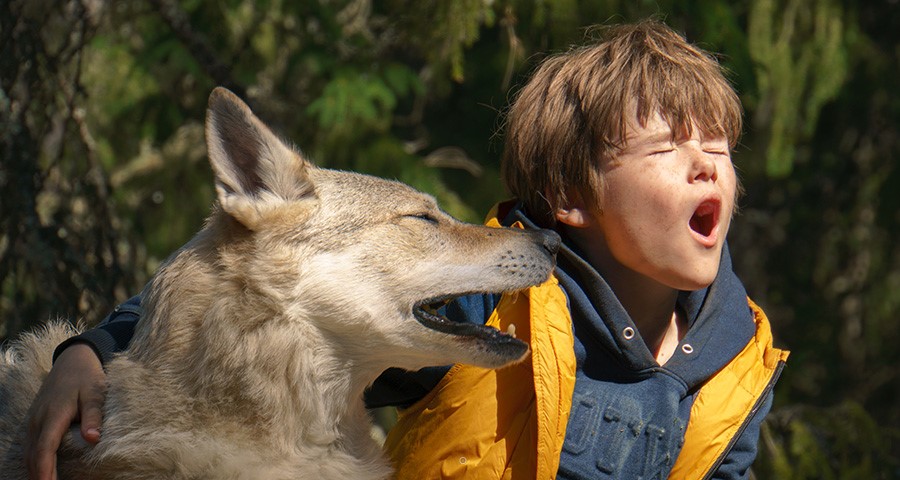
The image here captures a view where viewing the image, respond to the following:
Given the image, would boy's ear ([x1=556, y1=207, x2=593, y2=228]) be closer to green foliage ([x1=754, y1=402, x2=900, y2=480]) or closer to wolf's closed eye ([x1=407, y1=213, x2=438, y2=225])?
wolf's closed eye ([x1=407, y1=213, x2=438, y2=225])

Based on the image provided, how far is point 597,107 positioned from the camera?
2943mm

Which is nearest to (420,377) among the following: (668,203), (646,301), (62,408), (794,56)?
(646,301)

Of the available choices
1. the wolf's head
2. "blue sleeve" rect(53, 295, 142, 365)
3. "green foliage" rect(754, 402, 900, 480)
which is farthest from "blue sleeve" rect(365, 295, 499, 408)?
"green foliage" rect(754, 402, 900, 480)

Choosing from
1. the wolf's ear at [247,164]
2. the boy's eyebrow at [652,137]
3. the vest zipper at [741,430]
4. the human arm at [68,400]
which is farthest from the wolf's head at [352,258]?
the vest zipper at [741,430]

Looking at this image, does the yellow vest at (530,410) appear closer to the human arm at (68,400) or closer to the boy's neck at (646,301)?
the boy's neck at (646,301)

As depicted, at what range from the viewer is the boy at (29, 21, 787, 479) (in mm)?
2764

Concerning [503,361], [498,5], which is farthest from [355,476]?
[498,5]

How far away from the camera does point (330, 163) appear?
5.45 metres

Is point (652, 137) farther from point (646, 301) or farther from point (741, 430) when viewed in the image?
point (741, 430)

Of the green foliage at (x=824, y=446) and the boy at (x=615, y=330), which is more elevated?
the boy at (x=615, y=330)

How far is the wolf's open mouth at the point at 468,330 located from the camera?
271 centimetres

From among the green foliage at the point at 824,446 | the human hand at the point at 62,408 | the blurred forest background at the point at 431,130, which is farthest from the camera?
the green foliage at the point at 824,446

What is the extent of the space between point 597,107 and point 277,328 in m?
1.11

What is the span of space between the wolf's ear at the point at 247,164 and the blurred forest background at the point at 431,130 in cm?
92
